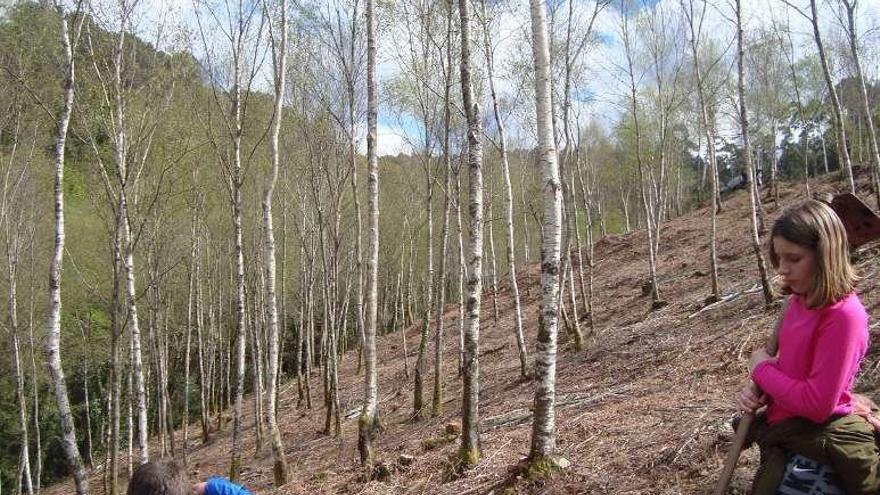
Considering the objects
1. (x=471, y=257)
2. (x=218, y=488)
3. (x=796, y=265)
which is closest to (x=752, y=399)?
(x=796, y=265)

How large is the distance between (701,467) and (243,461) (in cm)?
1056

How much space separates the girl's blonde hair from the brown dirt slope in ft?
7.33

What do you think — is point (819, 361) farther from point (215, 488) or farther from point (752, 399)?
point (215, 488)

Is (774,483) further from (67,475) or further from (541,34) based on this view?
(67,475)

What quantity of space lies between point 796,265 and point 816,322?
6.7 inches

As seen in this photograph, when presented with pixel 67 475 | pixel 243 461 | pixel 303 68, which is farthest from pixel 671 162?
pixel 67 475

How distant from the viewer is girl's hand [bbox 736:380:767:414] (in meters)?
1.85

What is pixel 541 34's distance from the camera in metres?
4.55

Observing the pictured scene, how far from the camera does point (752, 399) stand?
186 cm

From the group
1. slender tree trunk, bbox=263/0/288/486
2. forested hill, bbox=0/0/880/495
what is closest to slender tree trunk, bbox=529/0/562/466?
forested hill, bbox=0/0/880/495

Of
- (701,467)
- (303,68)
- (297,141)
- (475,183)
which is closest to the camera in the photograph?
(701,467)

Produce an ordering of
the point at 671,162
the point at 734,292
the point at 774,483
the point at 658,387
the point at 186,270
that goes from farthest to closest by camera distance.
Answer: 1. the point at 671,162
2. the point at 186,270
3. the point at 734,292
4. the point at 658,387
5. the point at 774,483

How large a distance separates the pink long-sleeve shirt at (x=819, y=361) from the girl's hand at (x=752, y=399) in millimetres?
61

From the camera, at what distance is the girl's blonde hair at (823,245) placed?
1643 mm
